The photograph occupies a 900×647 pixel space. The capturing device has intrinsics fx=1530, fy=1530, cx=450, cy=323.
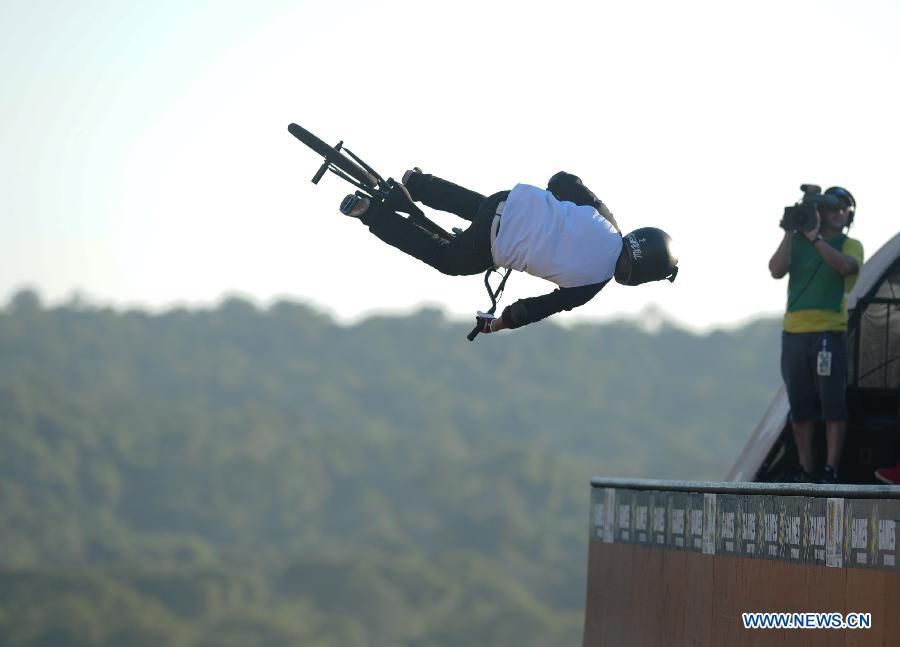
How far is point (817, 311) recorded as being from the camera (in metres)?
10.8

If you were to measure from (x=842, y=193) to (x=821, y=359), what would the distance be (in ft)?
3.96

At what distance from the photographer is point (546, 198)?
845 cm

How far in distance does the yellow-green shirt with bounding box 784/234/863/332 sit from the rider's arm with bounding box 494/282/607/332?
271cm

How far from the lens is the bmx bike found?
867cm

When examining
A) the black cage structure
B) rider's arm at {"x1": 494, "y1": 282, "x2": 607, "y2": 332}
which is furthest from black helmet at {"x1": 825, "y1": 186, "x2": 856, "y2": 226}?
rider's arm at {"x1": 494, "y1": 282, "x2": 607, "y2": 332}

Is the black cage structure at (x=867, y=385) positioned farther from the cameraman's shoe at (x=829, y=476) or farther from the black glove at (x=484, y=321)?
the black glove at (x=484, y=321)

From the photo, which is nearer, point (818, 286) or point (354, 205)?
point (354, 205)

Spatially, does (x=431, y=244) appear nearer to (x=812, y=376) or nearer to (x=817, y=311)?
(x=817, y=311)

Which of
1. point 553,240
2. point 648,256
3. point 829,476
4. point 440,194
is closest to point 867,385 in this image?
point 829,476

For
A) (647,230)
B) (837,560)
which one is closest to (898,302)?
(647,230)

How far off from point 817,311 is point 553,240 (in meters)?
3.18

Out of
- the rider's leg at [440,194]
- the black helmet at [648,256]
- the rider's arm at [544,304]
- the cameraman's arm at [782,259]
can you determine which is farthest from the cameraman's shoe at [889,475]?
the rider's leg at [440,194]

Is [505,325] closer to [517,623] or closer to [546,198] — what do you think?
[546,198]

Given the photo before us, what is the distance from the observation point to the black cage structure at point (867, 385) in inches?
472
